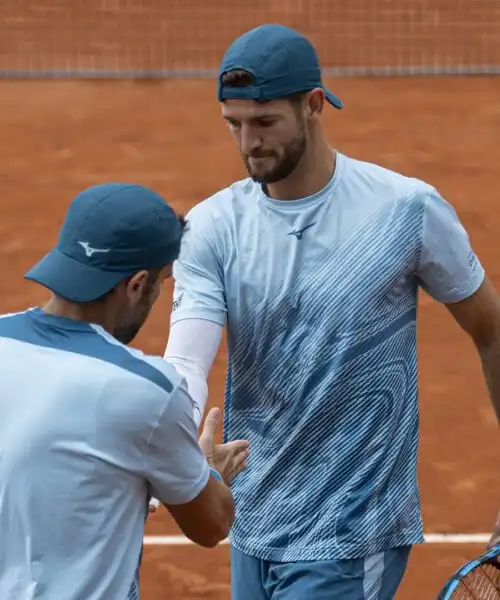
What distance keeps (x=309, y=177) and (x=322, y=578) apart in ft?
3.62

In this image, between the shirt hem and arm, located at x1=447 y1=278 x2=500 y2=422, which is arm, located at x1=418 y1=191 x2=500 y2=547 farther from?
the shirt hem

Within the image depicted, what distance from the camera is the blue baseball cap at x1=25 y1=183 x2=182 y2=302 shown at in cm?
297

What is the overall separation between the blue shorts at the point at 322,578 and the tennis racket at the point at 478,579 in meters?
0.20

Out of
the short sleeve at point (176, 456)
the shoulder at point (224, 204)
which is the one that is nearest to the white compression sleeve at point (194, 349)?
the shoulder at point (224, 204)

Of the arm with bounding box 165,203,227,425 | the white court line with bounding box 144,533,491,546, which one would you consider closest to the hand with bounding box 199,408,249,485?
the arm with bounding box 165,203,227,425

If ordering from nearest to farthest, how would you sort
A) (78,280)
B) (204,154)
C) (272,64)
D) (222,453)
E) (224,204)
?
(78,280) < (222,453) < (272,64) < (224,204) < (204,154)

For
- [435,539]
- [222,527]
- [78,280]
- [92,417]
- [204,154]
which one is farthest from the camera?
[204,154]

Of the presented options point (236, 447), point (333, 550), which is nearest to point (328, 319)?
point (236, 447)

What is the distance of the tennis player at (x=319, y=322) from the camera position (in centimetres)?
376

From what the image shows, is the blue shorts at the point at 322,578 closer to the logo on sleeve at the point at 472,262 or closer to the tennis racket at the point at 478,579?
the tennis racket at the point at 478,579

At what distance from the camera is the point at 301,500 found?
12.6 ft

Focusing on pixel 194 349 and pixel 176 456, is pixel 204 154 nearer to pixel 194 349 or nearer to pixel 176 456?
pixel 194 349

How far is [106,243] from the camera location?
2988mm

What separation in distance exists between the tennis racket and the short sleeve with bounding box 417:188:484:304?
0.74 meters
